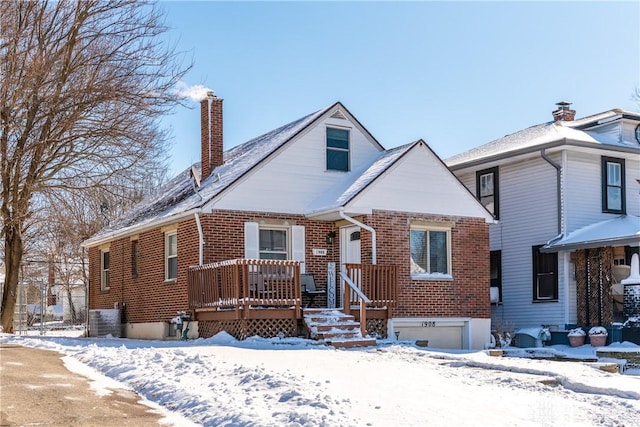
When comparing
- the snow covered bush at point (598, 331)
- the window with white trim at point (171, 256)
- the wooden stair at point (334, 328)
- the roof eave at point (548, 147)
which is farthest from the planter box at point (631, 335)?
the window with white trim at point (171, 256)

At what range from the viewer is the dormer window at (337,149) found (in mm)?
22234

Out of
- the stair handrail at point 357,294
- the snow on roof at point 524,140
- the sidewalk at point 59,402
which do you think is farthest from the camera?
the snow on roof at point 524,140

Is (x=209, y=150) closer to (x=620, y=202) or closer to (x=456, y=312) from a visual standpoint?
(x=456, y=312)

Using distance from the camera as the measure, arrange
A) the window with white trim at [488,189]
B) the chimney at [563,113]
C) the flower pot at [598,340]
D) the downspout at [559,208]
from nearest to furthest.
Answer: the flower pot at [598,340] → the downspout at [559,208] → the window with white trim at [488,189] → the chimney at [563,113]

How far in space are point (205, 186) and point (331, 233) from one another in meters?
3.63

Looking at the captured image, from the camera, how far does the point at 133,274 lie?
24.4m

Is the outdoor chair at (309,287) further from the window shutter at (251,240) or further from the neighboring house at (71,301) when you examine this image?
the neighboring house at (71,301)

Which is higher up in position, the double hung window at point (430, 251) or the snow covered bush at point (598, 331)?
the double hung window at point (430, 251)

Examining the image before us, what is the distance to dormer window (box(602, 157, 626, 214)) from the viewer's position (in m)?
25.5

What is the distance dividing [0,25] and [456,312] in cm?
1361

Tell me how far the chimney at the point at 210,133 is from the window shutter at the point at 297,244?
370 centimetres

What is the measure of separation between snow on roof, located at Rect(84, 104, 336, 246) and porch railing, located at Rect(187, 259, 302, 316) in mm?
2197

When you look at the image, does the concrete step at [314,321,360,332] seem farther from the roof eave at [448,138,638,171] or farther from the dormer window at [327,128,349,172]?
the roof eave at [448,138,638,171]

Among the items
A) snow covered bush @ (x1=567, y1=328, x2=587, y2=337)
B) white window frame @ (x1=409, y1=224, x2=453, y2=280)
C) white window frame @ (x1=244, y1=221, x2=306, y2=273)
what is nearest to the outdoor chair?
white window frame @ (x1=244, y1=221, x2=306, y2=273)
